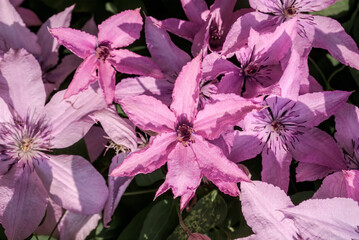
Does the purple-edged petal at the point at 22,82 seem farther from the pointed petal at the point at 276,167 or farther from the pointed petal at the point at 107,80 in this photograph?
the pointed petal at the point at 276,167

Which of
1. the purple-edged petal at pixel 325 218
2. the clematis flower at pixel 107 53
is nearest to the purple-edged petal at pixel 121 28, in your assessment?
the clematis flower at pixel 107 53

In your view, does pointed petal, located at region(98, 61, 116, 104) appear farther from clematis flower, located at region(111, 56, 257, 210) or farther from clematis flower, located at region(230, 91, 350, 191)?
clematis flower, located at region(230, 91, 350, 191)

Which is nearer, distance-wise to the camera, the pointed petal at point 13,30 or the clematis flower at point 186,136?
the clematis flower at point 186,136

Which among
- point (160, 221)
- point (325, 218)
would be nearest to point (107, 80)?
point (160, 221)

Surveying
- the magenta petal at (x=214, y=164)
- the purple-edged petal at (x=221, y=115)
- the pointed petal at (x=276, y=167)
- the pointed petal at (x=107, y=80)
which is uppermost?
the pointed petal at (x=107, y=80)

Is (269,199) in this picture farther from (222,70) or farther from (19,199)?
(19,199)

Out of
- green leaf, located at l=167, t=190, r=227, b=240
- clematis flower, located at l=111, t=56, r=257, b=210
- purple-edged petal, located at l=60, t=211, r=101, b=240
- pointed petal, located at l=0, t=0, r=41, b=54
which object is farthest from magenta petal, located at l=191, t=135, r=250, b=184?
pointed petal, located at l=0, t=0, r=41, b=54
